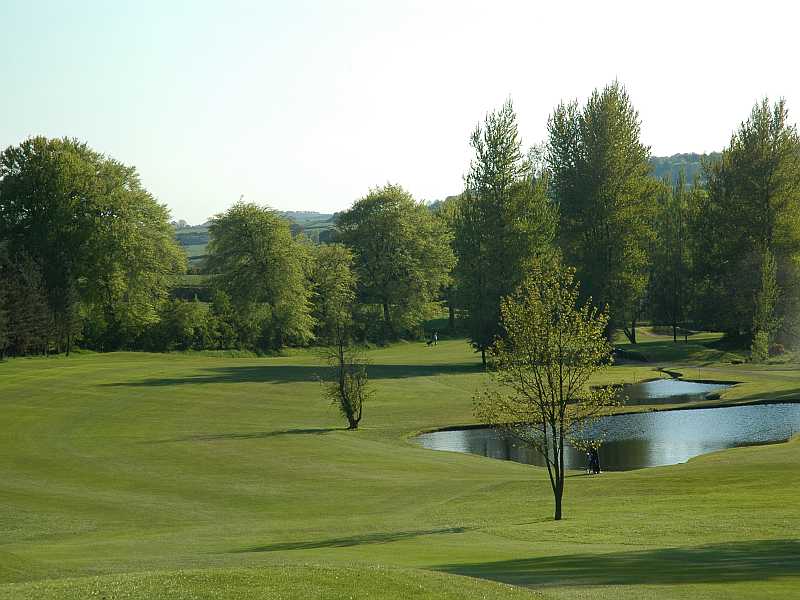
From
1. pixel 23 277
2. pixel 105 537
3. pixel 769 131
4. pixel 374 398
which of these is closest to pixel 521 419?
pixel 105 537

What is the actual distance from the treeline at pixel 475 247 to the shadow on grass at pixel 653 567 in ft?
190

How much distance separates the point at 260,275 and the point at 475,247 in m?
27.2

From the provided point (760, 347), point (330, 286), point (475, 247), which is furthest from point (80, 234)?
point (760, 347)

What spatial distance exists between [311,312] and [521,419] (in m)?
81.7

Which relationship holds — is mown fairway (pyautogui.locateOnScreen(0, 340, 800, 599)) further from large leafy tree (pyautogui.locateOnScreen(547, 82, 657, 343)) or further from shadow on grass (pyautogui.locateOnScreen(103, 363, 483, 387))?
large leafy tree (pyautogui.locateOnScreen(547, 82, 657, 343))

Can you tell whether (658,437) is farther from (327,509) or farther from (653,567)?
(653,567)

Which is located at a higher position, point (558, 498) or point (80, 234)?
point (80, 234)

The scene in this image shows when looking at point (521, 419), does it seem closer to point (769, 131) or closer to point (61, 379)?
point (61, 379)

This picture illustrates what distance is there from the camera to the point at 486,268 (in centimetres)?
9069

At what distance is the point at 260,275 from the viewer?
10456 cm

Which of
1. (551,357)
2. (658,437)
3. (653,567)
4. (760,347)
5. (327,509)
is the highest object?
(551,357)

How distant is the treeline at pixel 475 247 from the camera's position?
3484 inches

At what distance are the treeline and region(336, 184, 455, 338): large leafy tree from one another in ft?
20.8

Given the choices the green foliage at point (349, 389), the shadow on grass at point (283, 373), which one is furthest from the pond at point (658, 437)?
the shadow on grass at point (283, 373)
